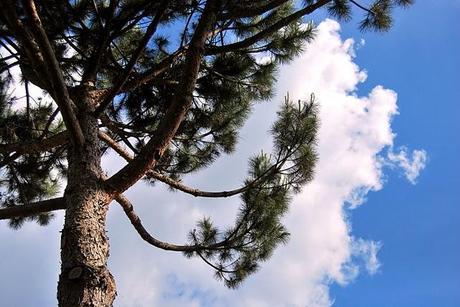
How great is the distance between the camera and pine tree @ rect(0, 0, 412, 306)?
10.5ft

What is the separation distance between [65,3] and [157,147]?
7.06ft

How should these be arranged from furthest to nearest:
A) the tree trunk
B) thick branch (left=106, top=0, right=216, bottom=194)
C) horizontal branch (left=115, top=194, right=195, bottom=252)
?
horizontal branch (left=115, top=194, right=195, bottom=252) < thick branch (left=106, top=0, right=216, bottom=194) < the tree trunk

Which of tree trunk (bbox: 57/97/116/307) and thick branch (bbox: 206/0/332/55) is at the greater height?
thick branch (bbox: 206/0/332/55)

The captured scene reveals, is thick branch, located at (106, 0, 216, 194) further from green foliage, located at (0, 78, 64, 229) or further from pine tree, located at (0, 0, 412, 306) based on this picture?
green foliage, located at (0, 78, 64, 229)

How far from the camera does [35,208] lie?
3555mm

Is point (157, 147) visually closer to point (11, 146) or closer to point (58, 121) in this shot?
point (11, 146)

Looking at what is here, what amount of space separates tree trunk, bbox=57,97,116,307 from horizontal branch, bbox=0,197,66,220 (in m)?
0.17

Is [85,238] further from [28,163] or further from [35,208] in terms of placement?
[28,163]

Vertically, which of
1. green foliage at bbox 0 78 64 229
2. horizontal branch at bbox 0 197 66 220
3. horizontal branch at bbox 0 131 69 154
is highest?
green foliage at bbox 0 78 64 229

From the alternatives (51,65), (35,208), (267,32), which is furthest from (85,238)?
(267,32)

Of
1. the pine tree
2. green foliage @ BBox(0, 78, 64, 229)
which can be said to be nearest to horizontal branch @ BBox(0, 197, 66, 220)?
the pine tree

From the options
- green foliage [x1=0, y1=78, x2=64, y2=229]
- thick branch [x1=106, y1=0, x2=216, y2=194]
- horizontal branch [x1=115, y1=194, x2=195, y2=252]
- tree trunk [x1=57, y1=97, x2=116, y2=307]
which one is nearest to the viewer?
tree trunk [x1=57, y1=97, x2=116, y2=307]

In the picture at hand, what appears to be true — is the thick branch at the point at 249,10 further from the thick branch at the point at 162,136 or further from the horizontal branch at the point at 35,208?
the horizontal branch at the point at 35,208

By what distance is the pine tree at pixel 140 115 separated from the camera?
321cm
